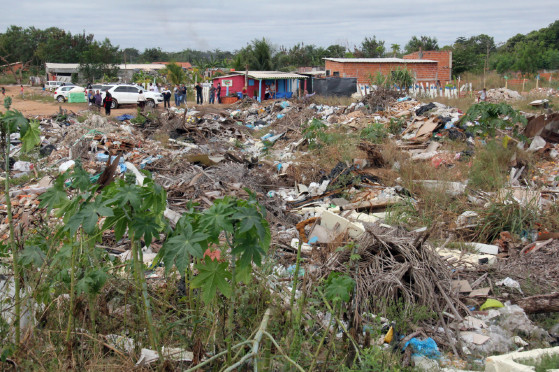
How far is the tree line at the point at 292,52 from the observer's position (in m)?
39.4

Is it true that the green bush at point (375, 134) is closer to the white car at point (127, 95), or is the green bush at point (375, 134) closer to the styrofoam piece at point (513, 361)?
the styrofoam piece at point (513, 361)

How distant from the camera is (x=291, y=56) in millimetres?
52469

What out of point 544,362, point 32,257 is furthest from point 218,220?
point 544,362

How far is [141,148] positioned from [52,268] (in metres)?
9.74

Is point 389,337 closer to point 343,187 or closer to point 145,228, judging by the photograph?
point 145,228

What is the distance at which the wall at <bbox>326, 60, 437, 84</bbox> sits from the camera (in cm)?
2983

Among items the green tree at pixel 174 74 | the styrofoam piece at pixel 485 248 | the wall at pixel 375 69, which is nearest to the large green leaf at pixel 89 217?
the styrofoam piece at pixel 485 248

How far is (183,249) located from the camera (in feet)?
7.61

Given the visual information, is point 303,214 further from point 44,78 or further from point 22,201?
point 44,78

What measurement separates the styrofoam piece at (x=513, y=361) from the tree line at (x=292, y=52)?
119 ft

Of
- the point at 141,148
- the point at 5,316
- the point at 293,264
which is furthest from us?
the point at 141,148

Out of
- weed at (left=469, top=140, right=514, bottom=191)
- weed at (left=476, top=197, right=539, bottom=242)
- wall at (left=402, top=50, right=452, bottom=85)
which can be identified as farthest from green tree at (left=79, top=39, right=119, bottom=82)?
weed at (left=476, top=197, right=539, bottom=242)

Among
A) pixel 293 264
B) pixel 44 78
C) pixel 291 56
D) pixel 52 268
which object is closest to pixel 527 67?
pixel 291 56

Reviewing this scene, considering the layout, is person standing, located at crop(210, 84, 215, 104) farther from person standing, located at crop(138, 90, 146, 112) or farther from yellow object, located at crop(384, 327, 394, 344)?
yellow object, located at crop(384, 327, 394, 344)
